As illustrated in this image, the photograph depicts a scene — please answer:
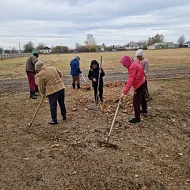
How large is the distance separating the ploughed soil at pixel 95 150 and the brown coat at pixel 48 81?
100 cm

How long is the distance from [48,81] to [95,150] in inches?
87.0

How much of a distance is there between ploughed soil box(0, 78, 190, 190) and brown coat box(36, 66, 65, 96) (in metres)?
1.00

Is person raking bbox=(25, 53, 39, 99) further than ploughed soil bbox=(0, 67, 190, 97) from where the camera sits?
No

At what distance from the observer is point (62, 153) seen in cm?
470

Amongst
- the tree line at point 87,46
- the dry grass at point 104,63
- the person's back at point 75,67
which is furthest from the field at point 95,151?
the tree line at point 87,46

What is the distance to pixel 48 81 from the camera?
5.87 metres

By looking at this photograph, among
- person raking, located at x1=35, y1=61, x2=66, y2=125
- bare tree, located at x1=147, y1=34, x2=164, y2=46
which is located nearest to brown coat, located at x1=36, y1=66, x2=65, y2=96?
Result: person raking, located at x1=35, y1=61, x2=66, y2=125

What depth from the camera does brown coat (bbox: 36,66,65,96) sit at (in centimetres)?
581

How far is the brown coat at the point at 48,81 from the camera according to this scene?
5.81 metres

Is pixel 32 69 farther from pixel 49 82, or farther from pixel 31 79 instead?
pixel 49 82

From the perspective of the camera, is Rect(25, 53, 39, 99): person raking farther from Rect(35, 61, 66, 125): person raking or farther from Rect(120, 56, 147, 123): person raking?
Rect(120, 56, 147, 123): person raking

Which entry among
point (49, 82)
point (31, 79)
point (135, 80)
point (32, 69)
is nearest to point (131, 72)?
point (135, 80)

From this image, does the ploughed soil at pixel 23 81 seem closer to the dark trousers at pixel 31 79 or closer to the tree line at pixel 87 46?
the dark trousers at pixel 31 79

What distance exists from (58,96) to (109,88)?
5.05 m
